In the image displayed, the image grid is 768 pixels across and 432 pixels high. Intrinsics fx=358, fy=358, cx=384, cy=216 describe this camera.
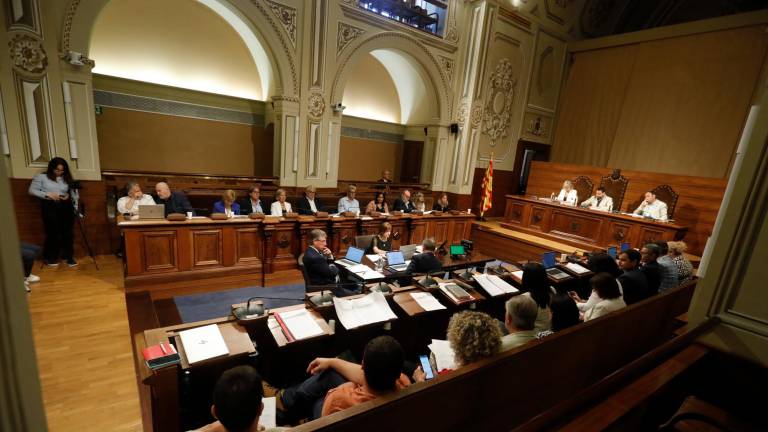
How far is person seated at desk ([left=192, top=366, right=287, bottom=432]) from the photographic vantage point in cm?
134

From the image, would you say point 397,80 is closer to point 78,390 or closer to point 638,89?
point 638,89

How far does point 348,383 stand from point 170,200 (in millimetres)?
4361

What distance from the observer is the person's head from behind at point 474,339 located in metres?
1.78

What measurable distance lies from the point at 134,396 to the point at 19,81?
439cm

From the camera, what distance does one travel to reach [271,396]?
2.08 metres

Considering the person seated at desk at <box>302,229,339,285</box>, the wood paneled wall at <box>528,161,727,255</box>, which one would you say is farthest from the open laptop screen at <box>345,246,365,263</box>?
the wood paneled wall at <box>528,161,727,255</box>

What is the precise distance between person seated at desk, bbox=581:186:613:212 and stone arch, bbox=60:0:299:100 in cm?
629

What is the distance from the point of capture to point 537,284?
284cm

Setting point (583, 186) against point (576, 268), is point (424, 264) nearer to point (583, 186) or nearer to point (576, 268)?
point (576, 268)

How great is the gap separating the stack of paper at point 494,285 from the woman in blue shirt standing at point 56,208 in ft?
16.1

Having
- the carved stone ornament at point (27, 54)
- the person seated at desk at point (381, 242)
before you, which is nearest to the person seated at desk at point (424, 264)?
the person seated at desk at point (381, 242)

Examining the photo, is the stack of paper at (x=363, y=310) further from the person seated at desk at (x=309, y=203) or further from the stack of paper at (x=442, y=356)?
the person seated at desk at (x=309, y=203)

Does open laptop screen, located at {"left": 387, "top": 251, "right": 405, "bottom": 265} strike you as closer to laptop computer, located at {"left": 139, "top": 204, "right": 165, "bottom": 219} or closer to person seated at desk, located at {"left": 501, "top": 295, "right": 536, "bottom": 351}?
person seated at desk, located at {"left": 501, "top": 295, "right": 536, "bottom": 351}

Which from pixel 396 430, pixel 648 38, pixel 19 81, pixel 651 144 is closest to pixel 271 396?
pixel 396 430
